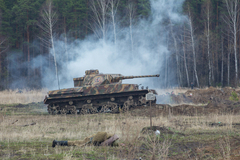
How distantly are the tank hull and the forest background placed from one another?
19.2m

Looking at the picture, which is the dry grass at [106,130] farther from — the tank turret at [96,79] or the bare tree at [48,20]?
the bare tree at [48,20]

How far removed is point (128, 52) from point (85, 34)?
6477 millimetres

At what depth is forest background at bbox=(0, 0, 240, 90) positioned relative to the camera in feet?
115

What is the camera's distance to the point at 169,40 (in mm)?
38625

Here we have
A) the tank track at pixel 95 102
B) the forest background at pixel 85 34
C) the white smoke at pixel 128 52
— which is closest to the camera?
the tank track at pixel 95 102

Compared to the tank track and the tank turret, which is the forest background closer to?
the tank turret

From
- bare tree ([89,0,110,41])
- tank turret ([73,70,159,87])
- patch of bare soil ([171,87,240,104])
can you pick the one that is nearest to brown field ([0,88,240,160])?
tank turret ([73,70,159,87])

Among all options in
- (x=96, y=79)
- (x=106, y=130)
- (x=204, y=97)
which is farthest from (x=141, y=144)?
(x=204, y=97)

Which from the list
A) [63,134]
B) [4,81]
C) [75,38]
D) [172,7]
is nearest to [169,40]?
[172,7]

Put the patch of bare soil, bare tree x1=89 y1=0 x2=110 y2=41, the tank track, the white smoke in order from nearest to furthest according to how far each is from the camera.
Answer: the tank track < the patch of bare soil < the white smoke < bare tree x1=89 y1=0 x2=110 y2=41

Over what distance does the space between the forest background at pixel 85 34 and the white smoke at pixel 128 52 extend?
61cm

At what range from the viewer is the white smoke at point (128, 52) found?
98.1 feet

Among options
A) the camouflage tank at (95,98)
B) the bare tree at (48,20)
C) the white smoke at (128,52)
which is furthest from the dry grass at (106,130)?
the bare tree at (48,20)

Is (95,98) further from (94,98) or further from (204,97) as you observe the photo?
(204,97)
